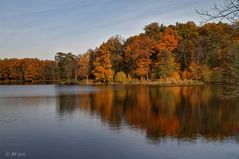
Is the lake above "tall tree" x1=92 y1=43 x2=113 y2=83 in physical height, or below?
below

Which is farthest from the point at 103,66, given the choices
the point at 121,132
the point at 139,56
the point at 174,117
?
the point at 121,132

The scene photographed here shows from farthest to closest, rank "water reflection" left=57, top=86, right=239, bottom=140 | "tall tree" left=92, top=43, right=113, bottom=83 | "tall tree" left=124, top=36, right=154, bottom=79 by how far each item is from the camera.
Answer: "tall tree" left=92, top=43, right=113, bottom=83
"tall tree" left=124, top=36, right=154, bottom=79
"water reflection" left=57, top=86, right=239, bottom=140

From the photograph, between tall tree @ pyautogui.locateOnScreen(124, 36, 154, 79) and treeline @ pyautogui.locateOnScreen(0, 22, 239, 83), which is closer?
treeline @ pyautogui.locateOnScreen(0, 22, 239, 83)

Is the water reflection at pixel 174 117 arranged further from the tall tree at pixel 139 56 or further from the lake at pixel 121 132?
the tall tree at pixel 139 56

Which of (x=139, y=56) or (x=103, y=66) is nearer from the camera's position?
(x=139, y=56)

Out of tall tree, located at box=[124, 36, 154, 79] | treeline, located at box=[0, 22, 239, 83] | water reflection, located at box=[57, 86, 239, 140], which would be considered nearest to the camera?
water reflection, located at box=[57, 86, 239, 140]

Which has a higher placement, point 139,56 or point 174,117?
point 139,56

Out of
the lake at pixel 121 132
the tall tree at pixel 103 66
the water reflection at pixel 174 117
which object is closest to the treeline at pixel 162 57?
the tall tree at pixel 103 66

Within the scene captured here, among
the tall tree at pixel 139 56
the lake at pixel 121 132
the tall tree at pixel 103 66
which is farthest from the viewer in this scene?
the tall tree at pixel 103 66

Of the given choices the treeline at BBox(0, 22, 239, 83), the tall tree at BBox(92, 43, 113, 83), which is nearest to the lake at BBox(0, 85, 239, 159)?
the treeline at BBox(0, 22, 239, 83)

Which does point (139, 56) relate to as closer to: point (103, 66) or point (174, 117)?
point (103, 66)

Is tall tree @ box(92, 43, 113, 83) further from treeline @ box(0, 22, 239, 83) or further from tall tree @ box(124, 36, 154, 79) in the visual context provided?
tall tree @ box(124, 36, 154, 79)

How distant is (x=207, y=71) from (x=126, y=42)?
15.0 m

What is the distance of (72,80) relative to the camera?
66.2 m
